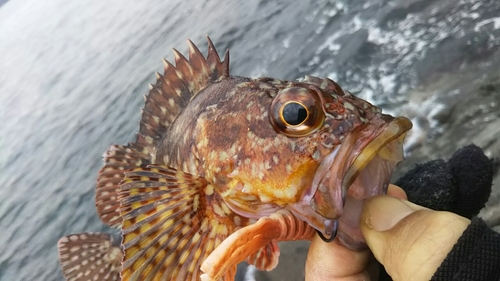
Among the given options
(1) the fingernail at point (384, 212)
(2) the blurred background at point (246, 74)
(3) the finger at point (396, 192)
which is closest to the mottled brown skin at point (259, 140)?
(1) the fingernail at point (384, 212)

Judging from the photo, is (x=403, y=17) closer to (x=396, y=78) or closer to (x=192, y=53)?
(x=396, y=78)

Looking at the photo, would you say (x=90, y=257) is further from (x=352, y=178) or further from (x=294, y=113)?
(x=352, y=178)

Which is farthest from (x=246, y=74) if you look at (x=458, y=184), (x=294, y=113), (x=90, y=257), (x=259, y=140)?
(x=294, y=113)

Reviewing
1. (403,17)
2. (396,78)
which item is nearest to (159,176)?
(396,78)

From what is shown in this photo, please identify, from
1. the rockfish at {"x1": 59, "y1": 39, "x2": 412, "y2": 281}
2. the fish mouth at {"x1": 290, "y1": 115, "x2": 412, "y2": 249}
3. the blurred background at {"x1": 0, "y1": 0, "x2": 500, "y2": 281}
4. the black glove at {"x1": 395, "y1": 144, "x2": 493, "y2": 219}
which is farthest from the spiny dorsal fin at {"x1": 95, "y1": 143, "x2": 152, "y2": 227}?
the black glove at {"x1": 395, "y1": 144, "x2": 493, "y2": 219}

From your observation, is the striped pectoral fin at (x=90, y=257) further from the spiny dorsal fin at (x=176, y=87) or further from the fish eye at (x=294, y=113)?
the fish eye at (x=294, y=113)

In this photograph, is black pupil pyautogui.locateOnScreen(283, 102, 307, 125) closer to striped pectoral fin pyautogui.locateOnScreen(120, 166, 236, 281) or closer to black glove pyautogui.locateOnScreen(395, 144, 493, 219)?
striped pectoral fin pyautogui.locateOnScreen(120, 166, 236, 281)
